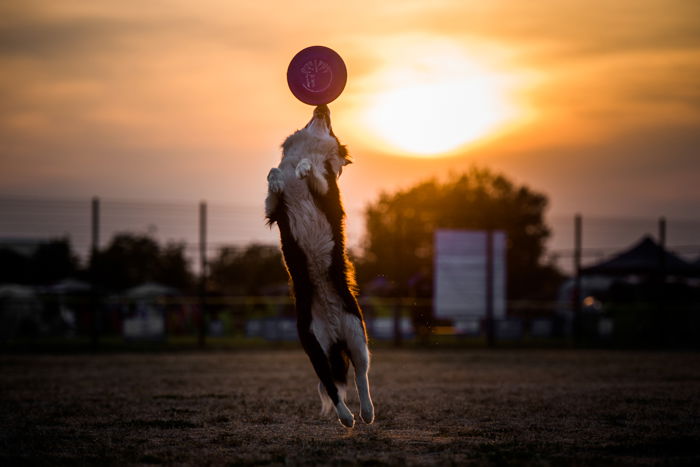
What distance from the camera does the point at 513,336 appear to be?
26.4 meters

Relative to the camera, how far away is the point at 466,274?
2158 cm

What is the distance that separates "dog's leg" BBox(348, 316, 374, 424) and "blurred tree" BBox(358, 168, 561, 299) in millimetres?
1726

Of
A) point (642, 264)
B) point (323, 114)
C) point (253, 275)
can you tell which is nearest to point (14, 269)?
point (253, 275)

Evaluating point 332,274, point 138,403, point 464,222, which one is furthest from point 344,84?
point 464,222

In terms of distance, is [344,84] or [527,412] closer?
[344,84]

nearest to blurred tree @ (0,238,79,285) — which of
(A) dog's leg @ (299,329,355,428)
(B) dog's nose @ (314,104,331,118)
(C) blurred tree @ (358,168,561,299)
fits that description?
(C) blurred tree @ (358,168,561,299)

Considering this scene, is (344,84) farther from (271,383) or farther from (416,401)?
(271,383)

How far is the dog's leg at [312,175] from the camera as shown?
19.3 feet

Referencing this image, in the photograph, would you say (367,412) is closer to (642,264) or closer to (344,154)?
(344,154)

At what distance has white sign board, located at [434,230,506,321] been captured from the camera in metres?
21.4

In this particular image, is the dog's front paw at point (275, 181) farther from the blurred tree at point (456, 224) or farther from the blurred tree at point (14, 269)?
the blurred tree at point (14, 269)

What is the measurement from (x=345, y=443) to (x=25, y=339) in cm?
1860

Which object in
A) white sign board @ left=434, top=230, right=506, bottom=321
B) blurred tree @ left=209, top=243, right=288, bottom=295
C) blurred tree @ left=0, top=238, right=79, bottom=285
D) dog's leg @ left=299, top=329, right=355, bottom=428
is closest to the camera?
dog's leg @ left=299, top=329, right=355, bottom=428

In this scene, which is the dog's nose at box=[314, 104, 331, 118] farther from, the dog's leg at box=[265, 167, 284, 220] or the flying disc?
the dog's leg at box=[265, 167, 284, 220]
